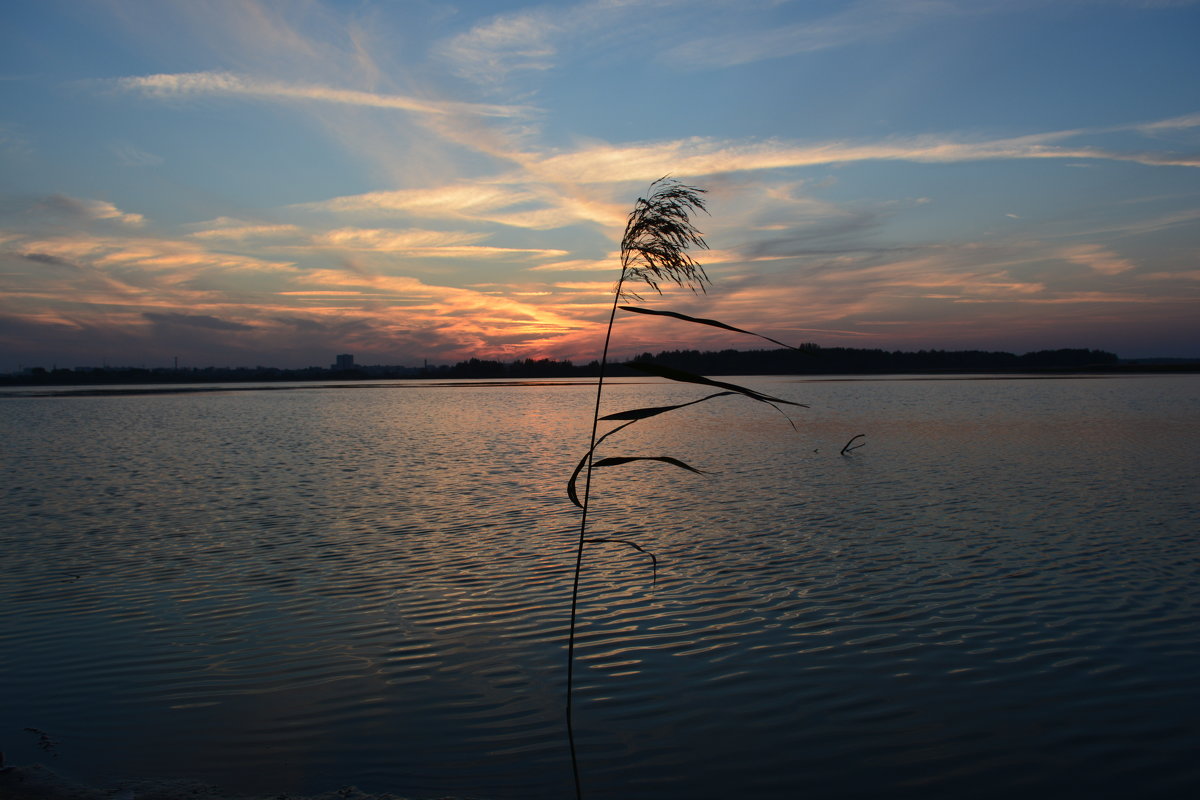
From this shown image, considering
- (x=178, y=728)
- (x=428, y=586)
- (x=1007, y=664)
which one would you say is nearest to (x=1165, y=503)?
(x=1007, y=664)

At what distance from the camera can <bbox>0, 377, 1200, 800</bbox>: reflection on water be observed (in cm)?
593

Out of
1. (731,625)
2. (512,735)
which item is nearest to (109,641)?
(512,735)

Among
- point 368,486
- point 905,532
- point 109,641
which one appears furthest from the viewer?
point 368,486

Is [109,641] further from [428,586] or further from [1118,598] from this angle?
[1118,598]

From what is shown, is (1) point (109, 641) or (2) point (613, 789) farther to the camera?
(1) point (109, 641)

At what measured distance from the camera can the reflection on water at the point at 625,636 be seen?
593 cm

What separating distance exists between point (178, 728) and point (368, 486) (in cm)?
1526

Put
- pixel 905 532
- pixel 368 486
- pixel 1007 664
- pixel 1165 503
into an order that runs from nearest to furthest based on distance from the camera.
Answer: pixel 1007 664
pixel 905 532
pixel 1165 503
pixel 368 486

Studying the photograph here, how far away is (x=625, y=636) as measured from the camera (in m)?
8.83

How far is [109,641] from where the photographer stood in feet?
29.0

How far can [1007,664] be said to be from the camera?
775 cm

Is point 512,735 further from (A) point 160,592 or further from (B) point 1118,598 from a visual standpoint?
(B) point 1118,598

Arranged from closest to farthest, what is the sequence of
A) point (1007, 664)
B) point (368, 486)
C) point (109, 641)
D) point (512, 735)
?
point (512, 735) → point (1007, 664) → point (109, 641) → point (368, 486)

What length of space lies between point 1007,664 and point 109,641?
32.6ft
